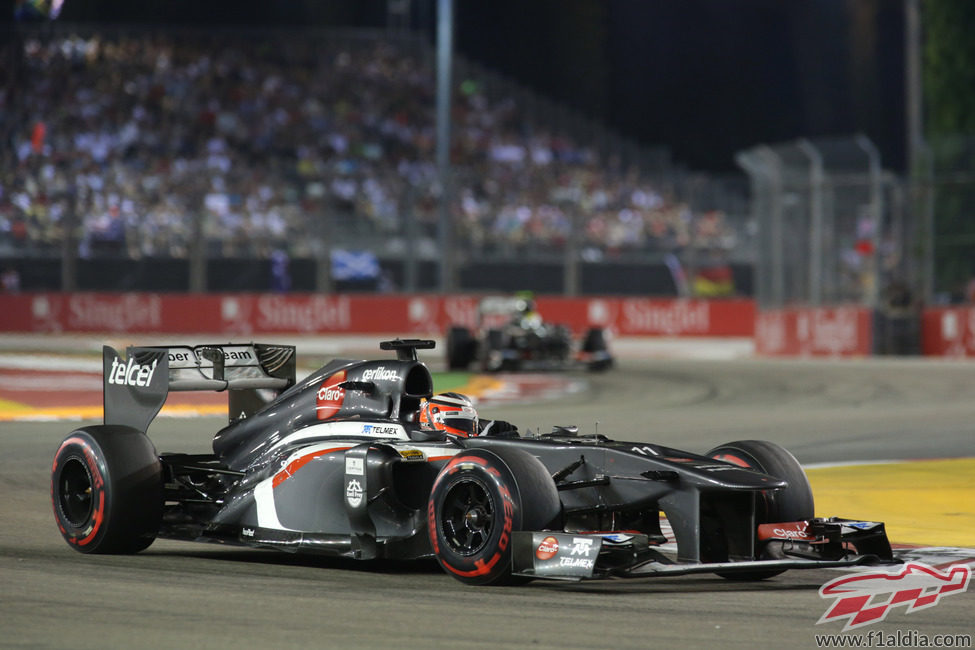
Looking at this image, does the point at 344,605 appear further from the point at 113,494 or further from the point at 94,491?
the point at 94,491

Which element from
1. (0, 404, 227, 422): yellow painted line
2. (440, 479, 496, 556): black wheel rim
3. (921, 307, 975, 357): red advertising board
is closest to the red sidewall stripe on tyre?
(440, 479, 496, 556): black wheel rim

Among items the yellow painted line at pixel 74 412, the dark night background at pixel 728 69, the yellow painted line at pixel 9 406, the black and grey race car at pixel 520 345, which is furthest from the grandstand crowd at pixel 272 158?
the yellow painted line at pixel 74 412

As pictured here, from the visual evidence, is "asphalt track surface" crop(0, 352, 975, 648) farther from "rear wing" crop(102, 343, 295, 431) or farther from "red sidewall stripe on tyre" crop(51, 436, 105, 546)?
"rear wing" crop(102, 343, 295, 431)

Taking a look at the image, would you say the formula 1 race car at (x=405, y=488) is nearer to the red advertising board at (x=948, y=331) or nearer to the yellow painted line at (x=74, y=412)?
the yellow painted line at (x=74, y=412)

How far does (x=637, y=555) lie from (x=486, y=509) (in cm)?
71

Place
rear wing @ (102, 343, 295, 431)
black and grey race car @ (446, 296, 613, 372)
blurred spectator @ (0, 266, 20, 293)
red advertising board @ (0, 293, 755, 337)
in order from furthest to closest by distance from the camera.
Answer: red advertising board @ (0, 293, 755, 337)
blurred spectator @ (0, 266, 20, 293)
black and grey race car @ (446, 296, 613, 372)
rear wing @ (102, 343, 295, 431)

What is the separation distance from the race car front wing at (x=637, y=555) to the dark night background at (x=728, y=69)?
48030mm

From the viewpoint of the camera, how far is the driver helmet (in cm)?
775

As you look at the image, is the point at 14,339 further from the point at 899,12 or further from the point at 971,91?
the point at 899,12

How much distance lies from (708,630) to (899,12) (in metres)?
56.7

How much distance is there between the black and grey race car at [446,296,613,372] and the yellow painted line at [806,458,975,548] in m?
12.1

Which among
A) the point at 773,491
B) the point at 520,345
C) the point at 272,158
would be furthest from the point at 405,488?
the point at 272,158

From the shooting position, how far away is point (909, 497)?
34.8 feet

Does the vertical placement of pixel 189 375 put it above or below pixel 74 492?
above
